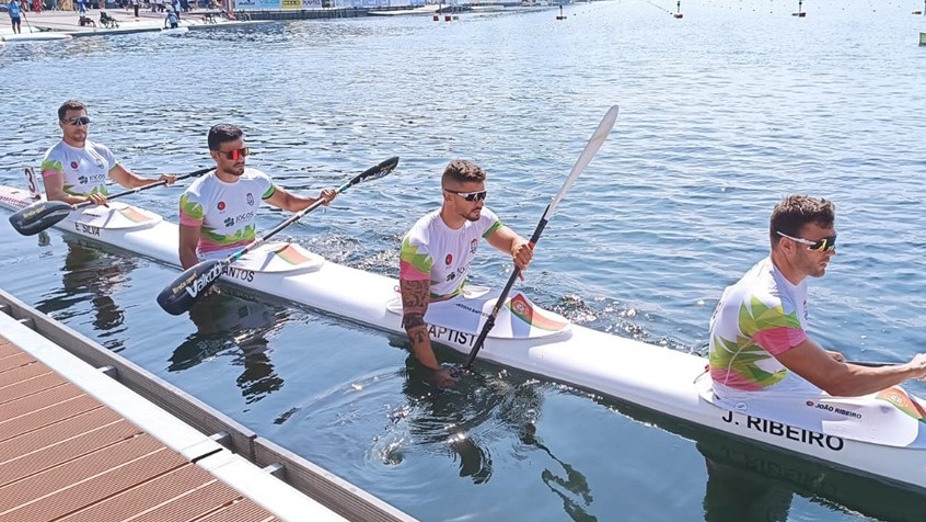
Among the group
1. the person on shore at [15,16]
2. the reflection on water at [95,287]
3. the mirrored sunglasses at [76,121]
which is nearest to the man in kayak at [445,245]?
the reflection on water at [95,287]

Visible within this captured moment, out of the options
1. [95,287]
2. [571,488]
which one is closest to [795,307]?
[571,488]

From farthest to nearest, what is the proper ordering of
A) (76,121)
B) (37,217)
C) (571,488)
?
(76,121) → (37,217) → (571,488)

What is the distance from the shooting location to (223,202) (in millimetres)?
9203

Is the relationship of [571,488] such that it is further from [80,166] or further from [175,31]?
[175,31]

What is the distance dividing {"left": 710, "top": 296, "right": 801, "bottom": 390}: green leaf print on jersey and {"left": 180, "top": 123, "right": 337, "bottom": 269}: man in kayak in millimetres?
5242

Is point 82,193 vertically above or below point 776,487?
above

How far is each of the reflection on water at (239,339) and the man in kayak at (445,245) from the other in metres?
1.53

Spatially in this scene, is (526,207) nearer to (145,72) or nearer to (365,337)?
(365,337)

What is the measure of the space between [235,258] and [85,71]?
99.2 ft

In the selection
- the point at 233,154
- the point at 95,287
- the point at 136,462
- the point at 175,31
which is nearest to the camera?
the point at 136,462

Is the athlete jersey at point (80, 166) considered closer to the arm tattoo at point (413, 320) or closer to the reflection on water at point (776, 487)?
the arm tattoo at point (413, 320)

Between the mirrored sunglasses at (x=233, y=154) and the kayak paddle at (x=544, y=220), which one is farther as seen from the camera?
the mirrored sunglasses at (x=233, y=154)

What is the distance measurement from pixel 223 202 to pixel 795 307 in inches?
249

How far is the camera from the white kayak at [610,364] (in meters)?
5.62
